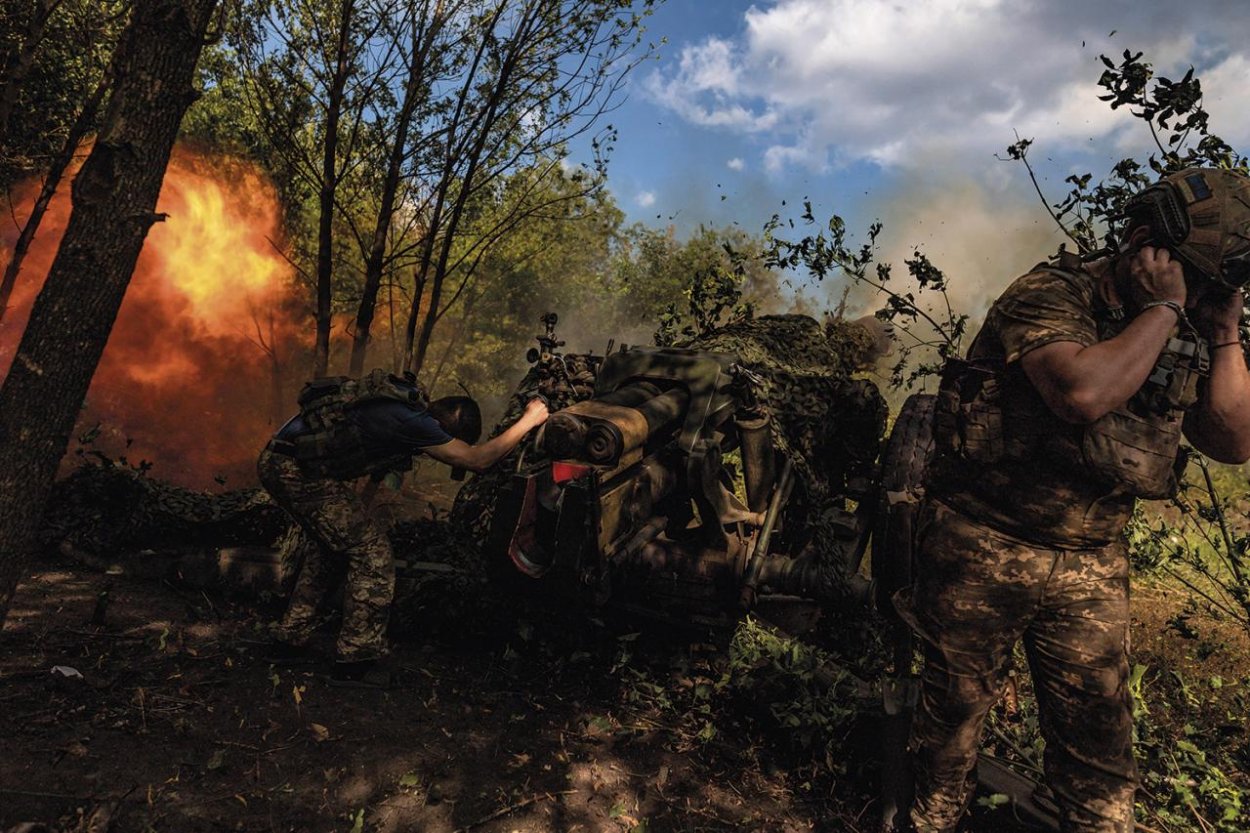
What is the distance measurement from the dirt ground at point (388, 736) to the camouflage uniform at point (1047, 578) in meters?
0.92

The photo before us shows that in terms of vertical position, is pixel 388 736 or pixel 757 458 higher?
pixel 757 458

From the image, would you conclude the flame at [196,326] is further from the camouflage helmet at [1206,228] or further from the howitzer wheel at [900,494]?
the camouflage helmet at [1206,228]

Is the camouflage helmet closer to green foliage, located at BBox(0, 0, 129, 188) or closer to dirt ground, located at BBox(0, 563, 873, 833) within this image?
dirt ground, located at BBox(0, 563, 873, 833)

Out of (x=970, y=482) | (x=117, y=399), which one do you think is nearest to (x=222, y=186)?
(x=117, y=399)

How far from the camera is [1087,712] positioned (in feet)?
8.08

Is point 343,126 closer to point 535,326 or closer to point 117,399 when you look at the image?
point 117,399

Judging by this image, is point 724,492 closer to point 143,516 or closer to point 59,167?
point 143,516

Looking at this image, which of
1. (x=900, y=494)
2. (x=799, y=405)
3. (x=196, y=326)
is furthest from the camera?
(x=196, y=326)

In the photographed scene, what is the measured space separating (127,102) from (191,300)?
12.2m

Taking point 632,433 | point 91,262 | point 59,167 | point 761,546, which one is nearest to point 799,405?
point 761,546

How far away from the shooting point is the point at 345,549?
409 cm

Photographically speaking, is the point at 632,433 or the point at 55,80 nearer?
the point at 632,433

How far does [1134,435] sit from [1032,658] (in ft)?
2.98

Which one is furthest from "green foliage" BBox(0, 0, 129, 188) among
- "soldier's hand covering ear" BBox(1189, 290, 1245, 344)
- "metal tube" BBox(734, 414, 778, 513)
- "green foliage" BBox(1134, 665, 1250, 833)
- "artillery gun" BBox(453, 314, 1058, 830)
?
"green foliage" BBox(1134, 665, 1250, 833)
